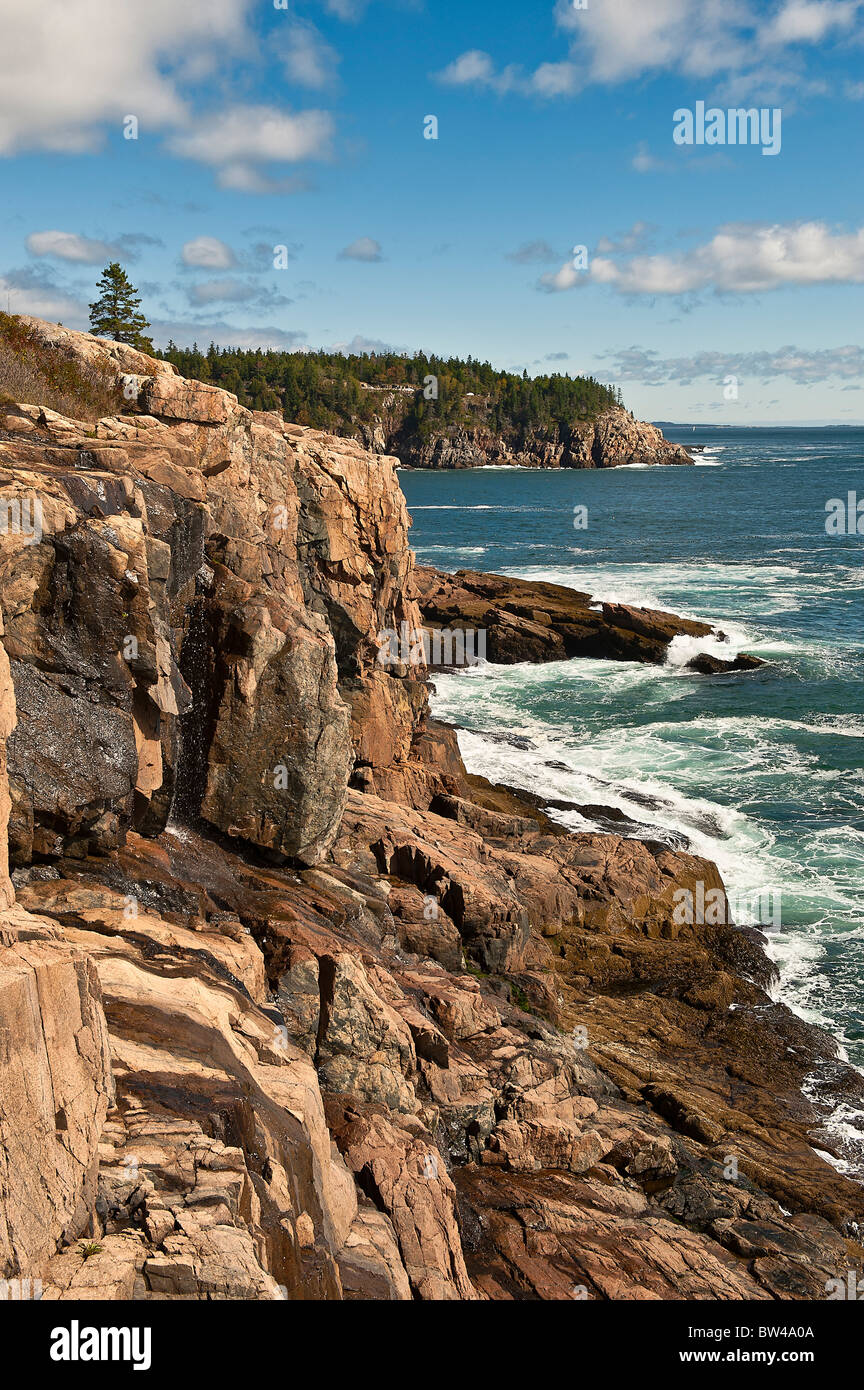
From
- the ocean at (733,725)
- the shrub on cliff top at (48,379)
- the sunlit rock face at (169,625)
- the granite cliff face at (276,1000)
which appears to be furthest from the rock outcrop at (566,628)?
the shrub on cliff top at (48,379)

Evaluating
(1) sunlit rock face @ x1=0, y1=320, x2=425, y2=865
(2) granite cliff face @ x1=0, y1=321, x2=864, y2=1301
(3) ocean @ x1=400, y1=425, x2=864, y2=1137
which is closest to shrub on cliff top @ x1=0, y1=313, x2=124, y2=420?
(1) sunlit rock face @ x1=0, y1=320, x2=425, y2=865

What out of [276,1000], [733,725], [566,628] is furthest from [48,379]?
[566,628]

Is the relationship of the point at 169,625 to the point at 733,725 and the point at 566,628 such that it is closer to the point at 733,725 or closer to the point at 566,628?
the point at 733,725

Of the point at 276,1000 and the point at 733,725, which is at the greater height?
the point at 276,1000

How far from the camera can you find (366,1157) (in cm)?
1145

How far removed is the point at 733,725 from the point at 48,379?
99.3 feet

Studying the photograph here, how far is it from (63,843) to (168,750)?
2705mm

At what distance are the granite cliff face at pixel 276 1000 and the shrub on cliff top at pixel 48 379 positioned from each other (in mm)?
692

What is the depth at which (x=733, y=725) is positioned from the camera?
40625 mm

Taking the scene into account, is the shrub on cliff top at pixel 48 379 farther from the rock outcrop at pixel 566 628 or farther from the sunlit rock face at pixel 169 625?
the rock outcrop at pixel 566 628

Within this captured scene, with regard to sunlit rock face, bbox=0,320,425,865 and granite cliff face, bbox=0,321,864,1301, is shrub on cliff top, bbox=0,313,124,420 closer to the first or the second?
sunlit rock face, bbox=0,320,425,865

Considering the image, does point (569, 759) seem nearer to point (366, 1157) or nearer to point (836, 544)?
point (366, 1157)

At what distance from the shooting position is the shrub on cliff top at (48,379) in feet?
66.2

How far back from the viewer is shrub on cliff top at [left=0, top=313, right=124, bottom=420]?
794 inches
